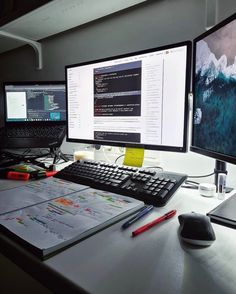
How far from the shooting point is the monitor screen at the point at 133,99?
771 millimetres

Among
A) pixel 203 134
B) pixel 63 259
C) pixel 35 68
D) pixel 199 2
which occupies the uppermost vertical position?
pixel 199 2

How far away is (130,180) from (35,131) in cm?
75

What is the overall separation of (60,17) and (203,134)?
0.85 metres

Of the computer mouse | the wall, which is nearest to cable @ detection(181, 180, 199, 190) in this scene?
the wall

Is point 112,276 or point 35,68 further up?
point 35,68

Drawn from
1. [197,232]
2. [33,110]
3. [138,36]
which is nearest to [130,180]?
[197,232]

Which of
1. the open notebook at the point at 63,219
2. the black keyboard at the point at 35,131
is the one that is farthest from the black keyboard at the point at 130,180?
the black keyboard at the point at 35,131

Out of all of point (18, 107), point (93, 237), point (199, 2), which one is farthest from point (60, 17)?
point (93, 237)

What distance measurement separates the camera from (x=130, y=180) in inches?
29.0

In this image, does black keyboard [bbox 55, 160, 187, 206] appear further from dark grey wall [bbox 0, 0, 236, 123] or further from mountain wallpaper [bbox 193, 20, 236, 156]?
dark grey wall [bbox 0, 0, 236, 123]

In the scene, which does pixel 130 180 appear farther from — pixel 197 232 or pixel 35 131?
pixel 35 131

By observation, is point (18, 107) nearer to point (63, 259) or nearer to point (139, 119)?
point (139, 119)

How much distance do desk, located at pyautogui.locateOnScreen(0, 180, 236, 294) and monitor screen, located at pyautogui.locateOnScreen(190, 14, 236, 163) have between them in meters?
0.23

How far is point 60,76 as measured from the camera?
1.43 meters
